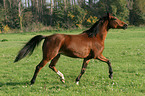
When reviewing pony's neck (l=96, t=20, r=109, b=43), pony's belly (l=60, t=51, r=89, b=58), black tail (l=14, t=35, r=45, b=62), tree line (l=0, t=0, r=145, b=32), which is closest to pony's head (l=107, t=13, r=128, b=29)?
pony's neck (l=96, t=20, r=109, b=43)

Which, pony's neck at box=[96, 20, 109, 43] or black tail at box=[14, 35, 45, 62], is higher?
pony's neck at box=[96, 20, 109, 43]

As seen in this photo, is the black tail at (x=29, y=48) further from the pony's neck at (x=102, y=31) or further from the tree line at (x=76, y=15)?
the tree line at (x=76, y=15)

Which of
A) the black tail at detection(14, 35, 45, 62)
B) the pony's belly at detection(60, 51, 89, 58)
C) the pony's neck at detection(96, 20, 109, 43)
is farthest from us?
the pony's neck at detection(96, 20, 109, 43)

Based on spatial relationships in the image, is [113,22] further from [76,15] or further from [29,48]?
[76,15]

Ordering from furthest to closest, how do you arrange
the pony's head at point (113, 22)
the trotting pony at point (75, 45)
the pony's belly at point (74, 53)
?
the pony's head at point (113, 22), the pony's belly at point (74, 53), the trotting pony at point (75, 45)

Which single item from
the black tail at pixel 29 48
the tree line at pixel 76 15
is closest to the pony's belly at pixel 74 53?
the black tail at pixel 29 48

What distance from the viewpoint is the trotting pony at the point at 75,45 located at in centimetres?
680

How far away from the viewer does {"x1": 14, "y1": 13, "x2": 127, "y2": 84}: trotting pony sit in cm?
680

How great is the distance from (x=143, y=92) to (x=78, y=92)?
2099 millimetres

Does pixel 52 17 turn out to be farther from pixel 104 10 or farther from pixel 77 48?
pixel 77 48

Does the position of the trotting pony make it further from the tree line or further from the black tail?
the tree line

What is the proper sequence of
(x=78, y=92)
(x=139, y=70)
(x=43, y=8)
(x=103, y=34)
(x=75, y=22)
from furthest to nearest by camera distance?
1. (x=43, y=8)
2. (x=75, y=22)
3. (x=139, y=70)
4. (x=103, y=34)
5. (x=78, y=92)

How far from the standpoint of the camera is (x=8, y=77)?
848cm

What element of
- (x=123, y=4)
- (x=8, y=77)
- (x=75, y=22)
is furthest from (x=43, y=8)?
(x=8, y=77)
